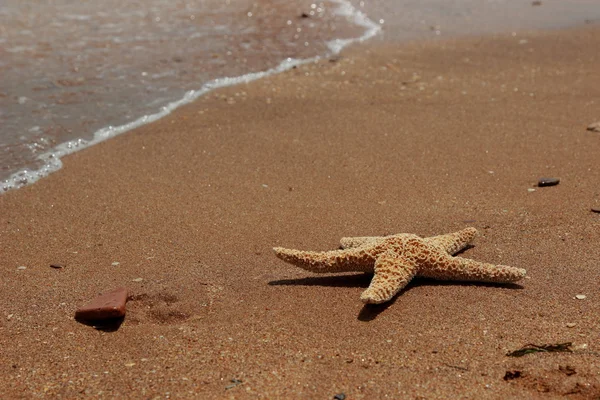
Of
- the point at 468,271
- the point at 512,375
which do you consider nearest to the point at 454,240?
the point at 468,271

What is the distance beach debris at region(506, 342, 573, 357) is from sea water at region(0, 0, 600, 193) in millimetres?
4290

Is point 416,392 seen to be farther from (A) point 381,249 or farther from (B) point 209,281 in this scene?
(B) point 209,281

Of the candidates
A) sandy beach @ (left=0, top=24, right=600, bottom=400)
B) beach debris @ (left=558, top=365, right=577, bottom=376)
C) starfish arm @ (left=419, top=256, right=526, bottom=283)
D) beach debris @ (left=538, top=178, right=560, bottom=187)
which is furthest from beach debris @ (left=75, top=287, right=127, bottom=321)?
beach debris @ (left=538, top=178, right=560, bottom=187)

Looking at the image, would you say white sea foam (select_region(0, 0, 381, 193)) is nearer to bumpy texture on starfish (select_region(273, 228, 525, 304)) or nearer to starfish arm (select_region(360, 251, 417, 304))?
bumpy texture on starfish (select_region(273, 228, 525, 304))

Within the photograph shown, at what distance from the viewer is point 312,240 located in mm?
5184

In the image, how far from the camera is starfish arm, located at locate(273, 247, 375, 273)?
14.1 feet

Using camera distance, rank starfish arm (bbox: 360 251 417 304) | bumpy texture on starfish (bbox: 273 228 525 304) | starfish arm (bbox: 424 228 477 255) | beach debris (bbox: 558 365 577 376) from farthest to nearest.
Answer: starfish arm (bbox: 424 228 477 255)
bumpy texture on starfish (bbox: 273 228 525 304)
starfish arm (bbox: 360 251 417 304)
beach debris (bbox: 558 365 577 376)

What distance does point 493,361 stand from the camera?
11.9ft

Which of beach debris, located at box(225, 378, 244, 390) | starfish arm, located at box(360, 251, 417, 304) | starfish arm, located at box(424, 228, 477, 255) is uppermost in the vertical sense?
starfish arm, located at box(360, 251, 417, 304)

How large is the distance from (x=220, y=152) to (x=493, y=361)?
3.78 meters

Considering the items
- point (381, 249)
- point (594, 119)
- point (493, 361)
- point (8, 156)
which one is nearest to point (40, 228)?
point (8, 156)

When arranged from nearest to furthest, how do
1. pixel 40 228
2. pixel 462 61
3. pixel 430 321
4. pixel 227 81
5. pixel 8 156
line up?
pixel 430 321 < pixel 40 228 < pixel 8 156 < pixel 227 81 < pixel 462 61

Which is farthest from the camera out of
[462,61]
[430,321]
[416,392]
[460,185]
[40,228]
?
[462,61]

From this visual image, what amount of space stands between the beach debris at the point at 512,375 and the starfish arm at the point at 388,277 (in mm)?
766
